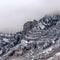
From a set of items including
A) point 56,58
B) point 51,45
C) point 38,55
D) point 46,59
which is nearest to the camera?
point 56,58

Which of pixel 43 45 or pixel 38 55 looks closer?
pixel 38 55

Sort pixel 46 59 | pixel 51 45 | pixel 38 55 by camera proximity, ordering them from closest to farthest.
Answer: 1. pixel 46 59
2. pixel 38 55
3. pixel 51 45

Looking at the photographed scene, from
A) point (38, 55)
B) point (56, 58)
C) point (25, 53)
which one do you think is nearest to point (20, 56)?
point (25, 53)

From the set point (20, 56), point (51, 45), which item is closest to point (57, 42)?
point (51, 45)

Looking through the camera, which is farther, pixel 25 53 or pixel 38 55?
pixel 25 53

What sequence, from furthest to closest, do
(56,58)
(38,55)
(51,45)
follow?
(51,45), (38,55), (56,58)

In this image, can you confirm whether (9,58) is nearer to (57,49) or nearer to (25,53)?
(25,53)

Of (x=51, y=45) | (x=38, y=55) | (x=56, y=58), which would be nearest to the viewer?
(x=56, y=58)

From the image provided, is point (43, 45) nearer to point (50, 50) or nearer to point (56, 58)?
point (50, 50)
